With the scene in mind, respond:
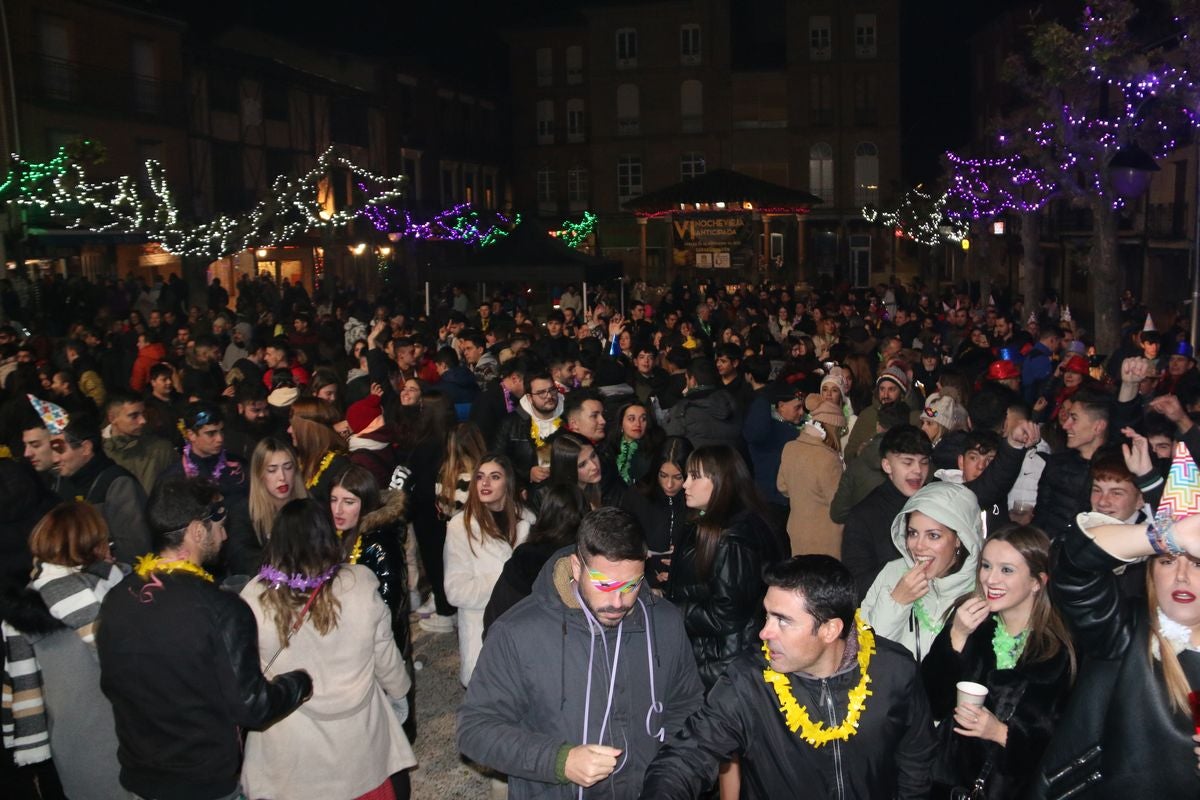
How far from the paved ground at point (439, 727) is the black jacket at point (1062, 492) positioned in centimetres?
311

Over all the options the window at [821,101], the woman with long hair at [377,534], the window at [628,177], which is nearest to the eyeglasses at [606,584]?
the woman with long hair at [377,534]

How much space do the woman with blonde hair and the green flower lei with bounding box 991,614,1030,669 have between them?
238cm

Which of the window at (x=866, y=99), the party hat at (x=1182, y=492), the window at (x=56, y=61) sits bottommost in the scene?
the party hat at (x=1182, y=492)

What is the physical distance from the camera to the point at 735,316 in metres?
17.4

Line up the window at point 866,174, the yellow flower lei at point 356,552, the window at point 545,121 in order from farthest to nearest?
the window at point 545,121
the window at point 866,174
the yellow flower lei at point 356,552

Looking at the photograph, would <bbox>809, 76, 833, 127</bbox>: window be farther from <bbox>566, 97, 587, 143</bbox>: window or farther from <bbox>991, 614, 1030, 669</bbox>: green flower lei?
<bbox>991, 614, 1030, 669</bbox>: green flower lei

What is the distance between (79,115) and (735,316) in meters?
16.2

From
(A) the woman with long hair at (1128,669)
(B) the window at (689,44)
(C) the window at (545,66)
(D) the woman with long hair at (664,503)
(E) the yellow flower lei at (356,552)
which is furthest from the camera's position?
(C) the window at (545,66)

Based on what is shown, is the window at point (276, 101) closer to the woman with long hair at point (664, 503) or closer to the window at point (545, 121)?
the window at point (545, 121)

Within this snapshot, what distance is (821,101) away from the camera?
42906 millimetres

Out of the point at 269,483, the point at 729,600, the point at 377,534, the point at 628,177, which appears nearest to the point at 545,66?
the point at 628,177

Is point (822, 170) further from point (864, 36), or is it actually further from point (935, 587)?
point (935, 587)

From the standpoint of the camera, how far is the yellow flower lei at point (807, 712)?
2.91 meters

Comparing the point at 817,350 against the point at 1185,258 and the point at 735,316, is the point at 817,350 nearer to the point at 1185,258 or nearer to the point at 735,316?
the point at 735,316
